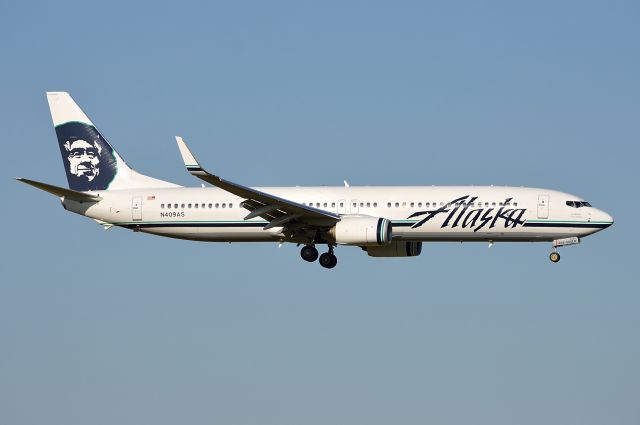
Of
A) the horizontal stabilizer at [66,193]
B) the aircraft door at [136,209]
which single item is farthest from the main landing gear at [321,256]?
the horizontal stabilizer at [66,193]

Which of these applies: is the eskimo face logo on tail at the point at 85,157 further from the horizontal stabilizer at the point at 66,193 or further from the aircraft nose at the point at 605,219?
the aircraft nose at the point at 605,219

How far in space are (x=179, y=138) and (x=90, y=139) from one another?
15.2 m

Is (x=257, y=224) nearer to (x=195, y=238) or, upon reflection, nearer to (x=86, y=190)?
(x=195, y=238)

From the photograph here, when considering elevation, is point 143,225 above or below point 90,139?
below

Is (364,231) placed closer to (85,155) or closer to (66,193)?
(66,193)

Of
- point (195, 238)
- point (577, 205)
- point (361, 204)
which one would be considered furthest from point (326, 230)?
point (577, 205)

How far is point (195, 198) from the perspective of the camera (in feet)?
227

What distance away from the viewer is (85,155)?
72.9 m

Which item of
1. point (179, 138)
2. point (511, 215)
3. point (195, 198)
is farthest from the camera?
point (195, 198)

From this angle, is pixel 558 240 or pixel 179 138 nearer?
pixel 179 138

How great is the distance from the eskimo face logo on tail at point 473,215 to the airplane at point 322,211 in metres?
0.05

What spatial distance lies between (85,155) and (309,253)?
14871 mm

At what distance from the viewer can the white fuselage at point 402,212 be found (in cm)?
6400

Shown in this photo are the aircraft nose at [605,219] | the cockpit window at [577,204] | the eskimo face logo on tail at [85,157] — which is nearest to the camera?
the aircraft nose at [605,219]
